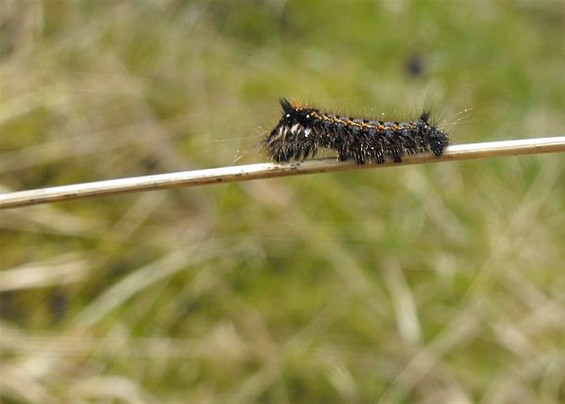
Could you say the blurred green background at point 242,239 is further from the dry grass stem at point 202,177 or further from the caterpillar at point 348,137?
the dry grass stem at point 202,177

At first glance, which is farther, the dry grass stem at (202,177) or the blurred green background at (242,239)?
the blurred green background at (242,239)

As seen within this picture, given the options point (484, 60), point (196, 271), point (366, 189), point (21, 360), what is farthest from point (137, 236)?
point (484, 60)

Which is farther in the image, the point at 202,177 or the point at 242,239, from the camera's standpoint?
the point at 242,239

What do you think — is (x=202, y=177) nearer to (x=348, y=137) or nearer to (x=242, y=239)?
(x=348, y=137)

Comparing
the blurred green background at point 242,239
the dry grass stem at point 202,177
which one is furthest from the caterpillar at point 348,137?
the blurred green background at point 242,239

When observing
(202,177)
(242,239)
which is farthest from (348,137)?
(242,239)

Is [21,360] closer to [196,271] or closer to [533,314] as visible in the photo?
[196,271]
